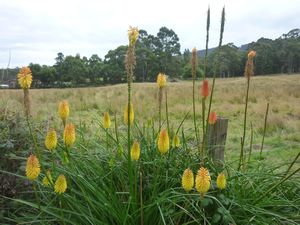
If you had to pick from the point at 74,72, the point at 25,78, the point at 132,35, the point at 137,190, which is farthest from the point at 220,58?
the point at 74,72

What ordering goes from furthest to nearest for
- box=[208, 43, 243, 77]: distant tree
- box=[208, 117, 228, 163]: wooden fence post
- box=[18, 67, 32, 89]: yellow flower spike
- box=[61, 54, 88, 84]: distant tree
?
box=[61, 54, 88, 84]: distant tree
box=[208, 117, 228, 163]: wooden fence post
box=[208, 43, 243, 77]: distant tree
box=[18, 67, 32, 89]: yellow flower spike

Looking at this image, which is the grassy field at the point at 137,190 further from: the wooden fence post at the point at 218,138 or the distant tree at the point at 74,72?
the distant tree at the point at 74,72

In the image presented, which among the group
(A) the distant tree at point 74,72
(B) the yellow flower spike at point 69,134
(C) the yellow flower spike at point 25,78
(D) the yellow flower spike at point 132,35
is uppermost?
(D) the yellow flower spike at point 132,35

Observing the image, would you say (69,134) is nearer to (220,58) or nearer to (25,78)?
(25,78)

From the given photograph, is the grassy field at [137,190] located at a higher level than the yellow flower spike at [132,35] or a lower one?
lower

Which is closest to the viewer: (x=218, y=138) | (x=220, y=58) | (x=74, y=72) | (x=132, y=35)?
(x=132, y=35)

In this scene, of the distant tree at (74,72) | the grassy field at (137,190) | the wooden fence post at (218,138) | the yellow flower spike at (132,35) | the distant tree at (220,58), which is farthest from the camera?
the distant tree at (74,72)

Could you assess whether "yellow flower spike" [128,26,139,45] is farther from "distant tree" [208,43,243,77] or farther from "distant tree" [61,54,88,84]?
"distant tree" [61,54,88,84]

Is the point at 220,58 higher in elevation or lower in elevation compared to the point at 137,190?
higher

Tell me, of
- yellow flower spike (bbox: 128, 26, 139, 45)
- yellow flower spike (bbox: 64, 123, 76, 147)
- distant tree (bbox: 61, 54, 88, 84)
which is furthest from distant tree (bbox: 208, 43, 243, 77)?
distant tree (bbox: 61, 54, 88, 84)

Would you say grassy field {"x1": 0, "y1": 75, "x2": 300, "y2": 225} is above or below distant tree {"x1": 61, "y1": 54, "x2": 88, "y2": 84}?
above

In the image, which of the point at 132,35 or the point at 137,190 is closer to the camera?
the point at 132,35

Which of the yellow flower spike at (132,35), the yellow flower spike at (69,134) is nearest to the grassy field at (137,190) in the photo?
the yellow flower spike at (69,134)

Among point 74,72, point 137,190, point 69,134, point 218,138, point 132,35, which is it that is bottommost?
point 74,72
